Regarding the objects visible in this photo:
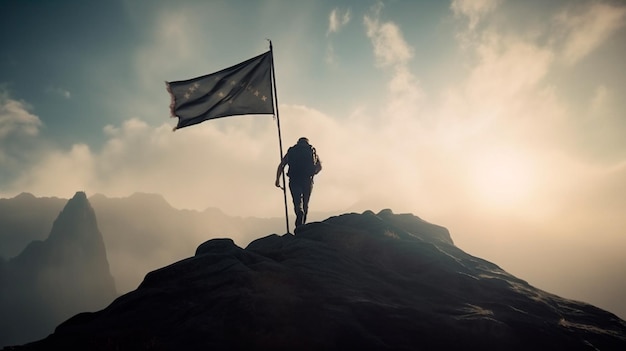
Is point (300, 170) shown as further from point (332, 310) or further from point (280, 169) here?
point (332, 310)

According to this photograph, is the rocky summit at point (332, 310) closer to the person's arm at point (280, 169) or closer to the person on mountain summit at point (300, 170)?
the person on mountain summit at point (300, 170)

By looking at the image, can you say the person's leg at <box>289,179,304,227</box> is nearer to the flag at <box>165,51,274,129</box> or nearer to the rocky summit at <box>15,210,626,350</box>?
the flag at <box>165,51,274,129</box>

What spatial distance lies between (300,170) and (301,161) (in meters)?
0.41

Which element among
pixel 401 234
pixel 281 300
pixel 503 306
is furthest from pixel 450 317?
pixel 401 234

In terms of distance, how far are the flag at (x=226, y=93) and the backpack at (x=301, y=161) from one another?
7.64 ft

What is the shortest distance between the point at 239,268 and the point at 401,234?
6602 millimetres

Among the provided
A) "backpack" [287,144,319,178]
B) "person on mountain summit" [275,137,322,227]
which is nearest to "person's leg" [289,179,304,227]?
"person on mountain summit" [275,137,322,227]

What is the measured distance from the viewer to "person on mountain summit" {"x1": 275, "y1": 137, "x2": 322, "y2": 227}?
14.2 metres

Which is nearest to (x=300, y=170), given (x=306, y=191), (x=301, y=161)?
(x=301, y=161)

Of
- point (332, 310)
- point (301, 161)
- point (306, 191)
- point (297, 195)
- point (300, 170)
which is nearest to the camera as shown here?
point (332, 310)

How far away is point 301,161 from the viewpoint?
14.2m

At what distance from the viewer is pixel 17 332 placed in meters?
168

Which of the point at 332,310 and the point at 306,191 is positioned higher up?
the point at 306,191

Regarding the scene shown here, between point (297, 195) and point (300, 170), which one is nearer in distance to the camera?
point (300, 170)
